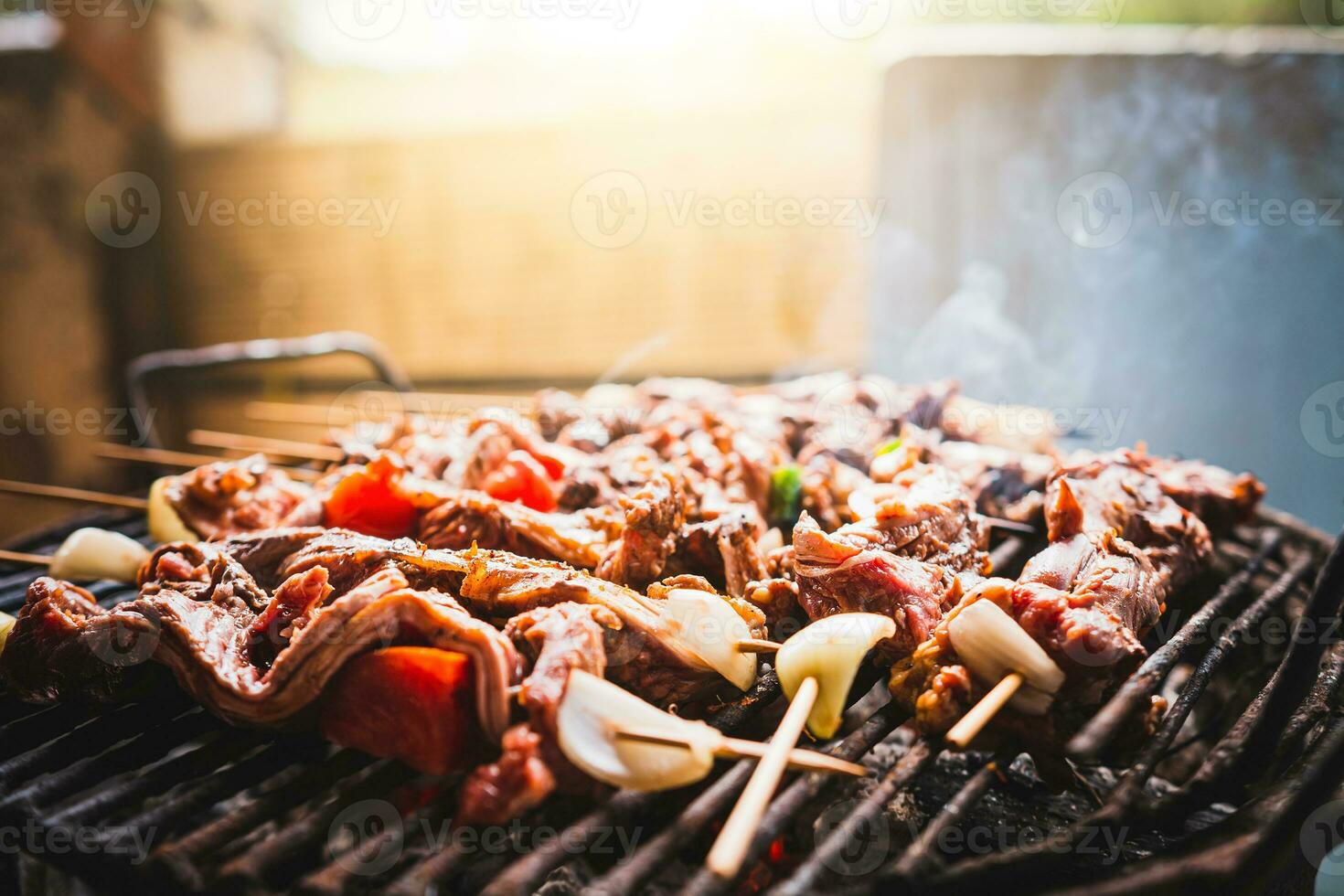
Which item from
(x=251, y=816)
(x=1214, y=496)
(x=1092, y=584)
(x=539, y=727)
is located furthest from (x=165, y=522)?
(x=1214, y=496)

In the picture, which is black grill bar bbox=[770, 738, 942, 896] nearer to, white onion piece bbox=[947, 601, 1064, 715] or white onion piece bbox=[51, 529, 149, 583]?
white onion piece bbox=[947, 601, 1064, 715]

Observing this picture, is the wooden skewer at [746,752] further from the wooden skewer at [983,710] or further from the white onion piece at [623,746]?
the wooden skewer at [983,710]

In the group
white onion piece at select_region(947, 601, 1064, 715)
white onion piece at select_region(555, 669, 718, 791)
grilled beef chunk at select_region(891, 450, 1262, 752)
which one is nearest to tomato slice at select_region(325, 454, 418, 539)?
white onion piece at select_region(555, 669, 718, 791)

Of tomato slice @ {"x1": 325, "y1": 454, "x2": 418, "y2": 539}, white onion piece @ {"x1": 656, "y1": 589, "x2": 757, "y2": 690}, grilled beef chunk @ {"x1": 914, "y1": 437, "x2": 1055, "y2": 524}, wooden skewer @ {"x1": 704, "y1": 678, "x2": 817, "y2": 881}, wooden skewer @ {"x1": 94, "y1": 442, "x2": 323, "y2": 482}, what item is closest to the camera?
wooden skewer @ {"x1": 704, "y1": 678, "x2": 817, "y2": 881}

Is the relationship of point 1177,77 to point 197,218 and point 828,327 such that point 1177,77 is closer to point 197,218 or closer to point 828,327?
point 828,327

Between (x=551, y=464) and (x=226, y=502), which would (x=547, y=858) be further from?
(x=226, y=502)

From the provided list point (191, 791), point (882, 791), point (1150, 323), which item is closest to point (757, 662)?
point (882, 791)
